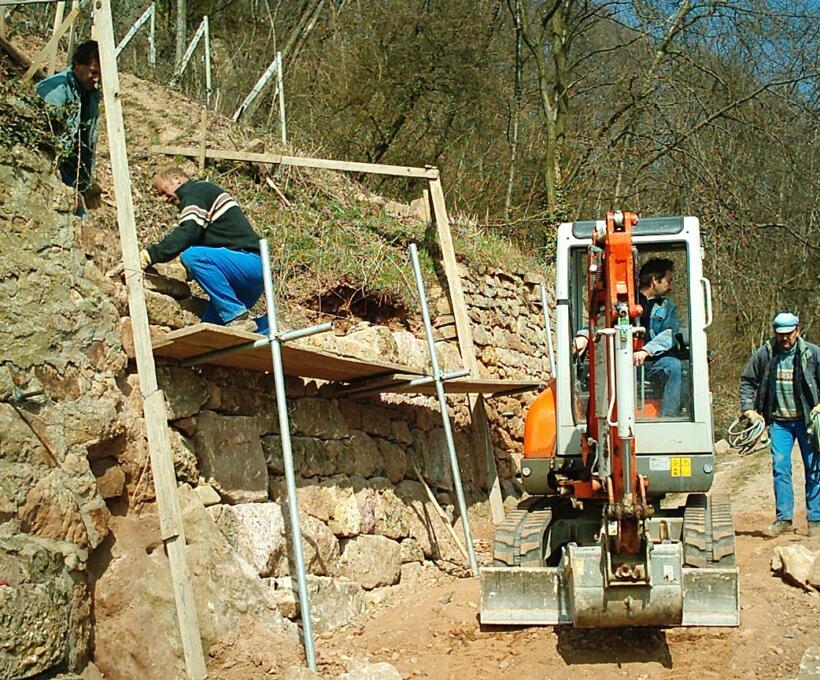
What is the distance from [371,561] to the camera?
7.75m

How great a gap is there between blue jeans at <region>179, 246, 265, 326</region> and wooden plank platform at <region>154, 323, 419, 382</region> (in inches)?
13.8

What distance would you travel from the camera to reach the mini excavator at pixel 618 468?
5656 mm

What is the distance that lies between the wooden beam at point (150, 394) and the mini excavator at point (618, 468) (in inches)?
73.2

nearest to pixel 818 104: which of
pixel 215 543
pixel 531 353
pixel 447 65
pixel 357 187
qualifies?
pixel 447 65

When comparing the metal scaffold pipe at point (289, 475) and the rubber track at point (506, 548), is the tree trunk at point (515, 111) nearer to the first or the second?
the rubber track at point (506, 548)

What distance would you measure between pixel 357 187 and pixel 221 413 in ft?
15.6

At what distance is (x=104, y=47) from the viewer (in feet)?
20.1

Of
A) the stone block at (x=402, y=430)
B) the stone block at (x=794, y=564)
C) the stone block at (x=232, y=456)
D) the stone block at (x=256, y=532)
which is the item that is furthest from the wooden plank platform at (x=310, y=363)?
the stone block at (x=794, y=564)

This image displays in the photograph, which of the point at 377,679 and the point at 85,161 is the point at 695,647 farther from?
the point at 85,161

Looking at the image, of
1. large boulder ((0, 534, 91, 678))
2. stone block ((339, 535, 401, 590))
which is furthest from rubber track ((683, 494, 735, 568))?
large boulder ((0, 534, 91, 678))

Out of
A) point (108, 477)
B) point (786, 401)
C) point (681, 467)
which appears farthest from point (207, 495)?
point (786, 401)

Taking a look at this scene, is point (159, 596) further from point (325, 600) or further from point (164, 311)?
point (164, 311)

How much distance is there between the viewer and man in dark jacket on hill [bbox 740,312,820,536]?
26.9ft

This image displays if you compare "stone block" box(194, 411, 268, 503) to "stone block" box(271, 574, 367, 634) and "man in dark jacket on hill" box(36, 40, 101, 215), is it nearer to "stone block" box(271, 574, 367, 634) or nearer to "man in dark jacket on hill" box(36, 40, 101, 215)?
"stone block" box(271, 574, 367, 634)
